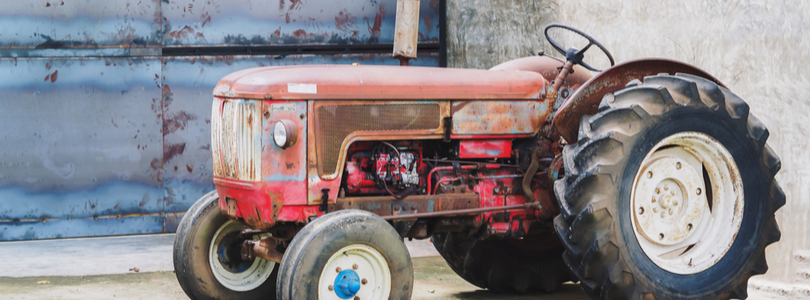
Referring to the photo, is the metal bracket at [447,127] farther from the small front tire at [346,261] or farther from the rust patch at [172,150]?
the rust patch at [172,150]

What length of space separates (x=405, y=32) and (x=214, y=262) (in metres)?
1.74

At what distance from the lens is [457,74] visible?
4664 mm

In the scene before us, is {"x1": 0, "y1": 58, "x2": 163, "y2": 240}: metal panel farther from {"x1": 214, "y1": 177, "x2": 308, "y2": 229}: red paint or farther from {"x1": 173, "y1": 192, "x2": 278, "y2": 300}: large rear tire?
{"x1": 214, "y1": 177, "x2": 308, "y2": 229}: red paint

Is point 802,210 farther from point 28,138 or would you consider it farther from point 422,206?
point 28,138

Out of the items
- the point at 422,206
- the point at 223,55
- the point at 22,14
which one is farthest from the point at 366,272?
the point at 22,14

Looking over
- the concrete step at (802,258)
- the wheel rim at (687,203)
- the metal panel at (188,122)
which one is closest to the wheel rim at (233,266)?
the wheel rim at (687,203)

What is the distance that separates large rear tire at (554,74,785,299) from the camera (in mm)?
4039

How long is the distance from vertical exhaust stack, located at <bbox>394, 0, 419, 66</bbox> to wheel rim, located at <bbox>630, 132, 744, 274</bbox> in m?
1.56

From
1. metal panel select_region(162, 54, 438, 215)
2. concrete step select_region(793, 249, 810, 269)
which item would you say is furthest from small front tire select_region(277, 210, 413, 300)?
metal panel select_region(162, 54, 438, 215)

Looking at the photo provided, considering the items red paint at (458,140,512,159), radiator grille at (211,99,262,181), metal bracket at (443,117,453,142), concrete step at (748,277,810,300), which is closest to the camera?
radiator grille at (211,99,262,181)

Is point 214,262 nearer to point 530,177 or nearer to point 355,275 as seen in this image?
point 355,275

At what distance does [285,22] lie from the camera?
8.07m

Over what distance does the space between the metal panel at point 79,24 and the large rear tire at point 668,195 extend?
4824mm

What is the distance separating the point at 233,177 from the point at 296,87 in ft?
1.90
